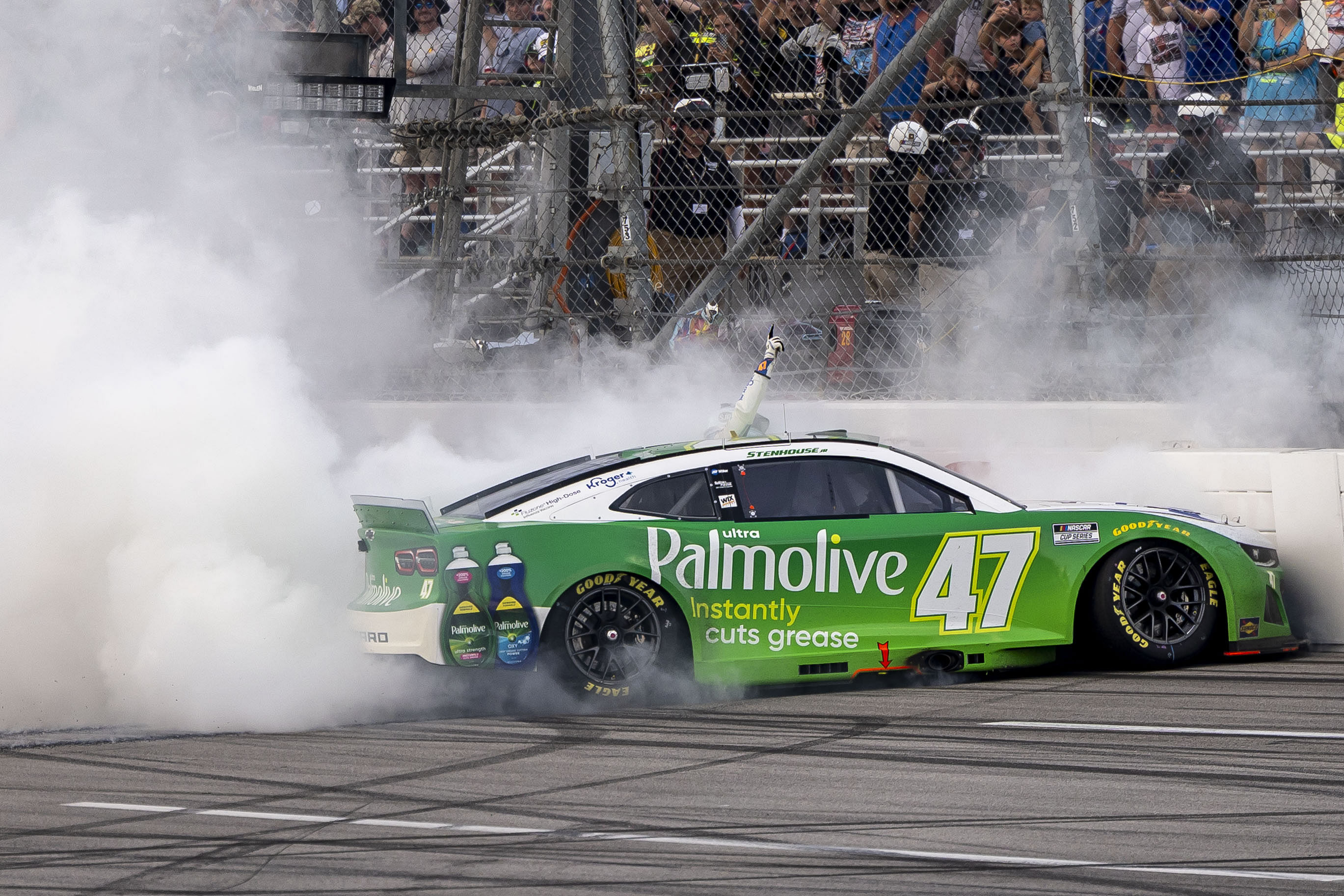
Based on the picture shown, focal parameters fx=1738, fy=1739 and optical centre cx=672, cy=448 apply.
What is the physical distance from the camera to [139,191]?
31.3 ft

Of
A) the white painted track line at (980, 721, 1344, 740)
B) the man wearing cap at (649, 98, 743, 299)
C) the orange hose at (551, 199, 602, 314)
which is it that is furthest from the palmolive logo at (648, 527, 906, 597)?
the orange hose at (551, 199, 602, 314)

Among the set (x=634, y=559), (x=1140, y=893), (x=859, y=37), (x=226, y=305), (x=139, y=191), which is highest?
(x=859, y=37)

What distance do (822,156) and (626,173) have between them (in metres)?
1.20

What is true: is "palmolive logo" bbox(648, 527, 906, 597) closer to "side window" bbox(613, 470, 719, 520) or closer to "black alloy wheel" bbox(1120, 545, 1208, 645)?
"side window" bbox(613, 470, 719, 520)

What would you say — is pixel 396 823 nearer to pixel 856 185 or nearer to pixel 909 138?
pixel 856 185

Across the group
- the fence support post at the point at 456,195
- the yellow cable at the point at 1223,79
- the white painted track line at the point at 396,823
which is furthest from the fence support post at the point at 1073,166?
the white painted track line at the point at 396,823

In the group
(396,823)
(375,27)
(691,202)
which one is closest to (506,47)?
(375,27)

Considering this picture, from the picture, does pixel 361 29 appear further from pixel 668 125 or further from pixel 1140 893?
pixel 1140 893

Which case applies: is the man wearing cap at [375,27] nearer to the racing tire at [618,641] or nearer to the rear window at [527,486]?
the rear window at [527,486]

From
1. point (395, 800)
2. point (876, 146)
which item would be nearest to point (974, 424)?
point (876, 146)

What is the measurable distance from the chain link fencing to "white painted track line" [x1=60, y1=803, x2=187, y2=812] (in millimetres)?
5324

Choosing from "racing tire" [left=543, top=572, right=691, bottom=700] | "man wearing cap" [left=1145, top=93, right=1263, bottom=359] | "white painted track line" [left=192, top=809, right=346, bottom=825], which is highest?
"man wearing cap" [left=1145, top=93, right=1263, bottom=359]

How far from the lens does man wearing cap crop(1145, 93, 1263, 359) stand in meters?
9.55

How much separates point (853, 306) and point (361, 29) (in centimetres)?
374
